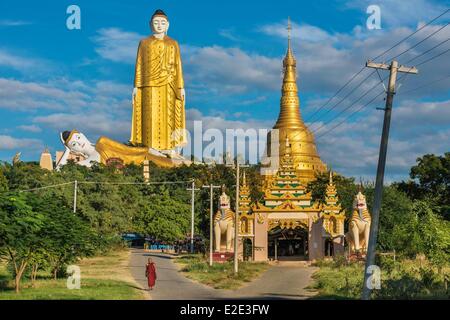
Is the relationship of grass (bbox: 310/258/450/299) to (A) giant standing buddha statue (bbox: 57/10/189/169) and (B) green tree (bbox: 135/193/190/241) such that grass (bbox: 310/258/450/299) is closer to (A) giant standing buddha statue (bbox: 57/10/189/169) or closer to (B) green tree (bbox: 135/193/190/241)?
(B) green tree (bbox: 135/193/190/241)

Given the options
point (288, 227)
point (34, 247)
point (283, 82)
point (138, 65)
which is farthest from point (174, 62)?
point (34, 247)

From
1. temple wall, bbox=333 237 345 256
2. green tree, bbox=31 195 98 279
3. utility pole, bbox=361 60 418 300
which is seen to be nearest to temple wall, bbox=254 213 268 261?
temple wall, bbox=333 237 345 256

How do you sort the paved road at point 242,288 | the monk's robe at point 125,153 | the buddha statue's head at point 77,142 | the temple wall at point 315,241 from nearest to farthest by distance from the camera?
1. the paved road at point 242,288
2. the temple wall at point 315,241
3. the monk's robe at point 125,153
4. the buddha statue's head at point 77,142

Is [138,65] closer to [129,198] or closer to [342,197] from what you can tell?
[129,198]

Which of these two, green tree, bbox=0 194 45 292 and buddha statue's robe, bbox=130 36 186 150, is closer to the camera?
green tree, bbox=0 194 45 292

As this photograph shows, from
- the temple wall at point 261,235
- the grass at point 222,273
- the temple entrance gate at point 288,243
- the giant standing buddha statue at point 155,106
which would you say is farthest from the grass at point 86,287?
the giant standing buddha statue at point 155,106

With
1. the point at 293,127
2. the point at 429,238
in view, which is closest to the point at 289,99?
the point at 293,127

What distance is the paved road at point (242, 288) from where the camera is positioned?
24.0m

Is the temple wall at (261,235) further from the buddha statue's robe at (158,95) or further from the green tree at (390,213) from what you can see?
the buddha statue's robe at (158,95)

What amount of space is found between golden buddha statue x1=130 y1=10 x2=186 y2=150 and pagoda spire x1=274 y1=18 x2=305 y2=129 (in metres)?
18.3

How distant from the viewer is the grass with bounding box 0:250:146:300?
73.2 feet

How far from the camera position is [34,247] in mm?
25141

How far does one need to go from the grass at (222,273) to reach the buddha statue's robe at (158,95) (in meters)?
51.3
